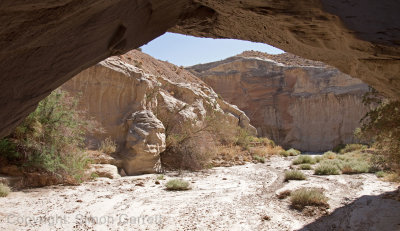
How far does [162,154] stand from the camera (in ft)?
40.1

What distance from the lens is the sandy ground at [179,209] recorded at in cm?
486

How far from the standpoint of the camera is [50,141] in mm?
7609

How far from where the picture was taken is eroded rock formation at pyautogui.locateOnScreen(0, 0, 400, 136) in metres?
2.35

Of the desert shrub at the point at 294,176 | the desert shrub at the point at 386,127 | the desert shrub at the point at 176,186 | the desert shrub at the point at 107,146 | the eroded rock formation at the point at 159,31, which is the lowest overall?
the desert shrub at the point at 294,176

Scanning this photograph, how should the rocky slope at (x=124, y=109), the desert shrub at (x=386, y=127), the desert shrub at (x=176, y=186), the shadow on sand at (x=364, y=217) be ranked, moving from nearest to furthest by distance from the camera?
the shadow on sand at (x=364, y=217)
the desert shrub at (x=386, y=127)
the desert shrub at (x=176, y=186)
the rocky slope at (x=124, y=109)

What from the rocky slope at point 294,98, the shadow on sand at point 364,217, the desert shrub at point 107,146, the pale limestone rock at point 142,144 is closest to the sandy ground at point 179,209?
the shadow on sand at point 364,217

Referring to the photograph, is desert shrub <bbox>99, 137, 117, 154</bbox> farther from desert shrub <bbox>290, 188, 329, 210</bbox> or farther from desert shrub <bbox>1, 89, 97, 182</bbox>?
desert shrub <bbox>290, 188, 329, 210</bbox>

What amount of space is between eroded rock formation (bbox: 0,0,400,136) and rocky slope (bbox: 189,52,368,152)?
88.1 ft

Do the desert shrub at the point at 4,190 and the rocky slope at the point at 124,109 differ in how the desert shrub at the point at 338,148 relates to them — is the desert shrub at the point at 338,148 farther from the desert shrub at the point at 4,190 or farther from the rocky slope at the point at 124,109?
the desert shrub at the point at 4,190

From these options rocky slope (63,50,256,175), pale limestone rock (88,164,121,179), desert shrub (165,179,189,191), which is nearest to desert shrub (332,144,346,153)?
rocky slope (63,50,256,175)

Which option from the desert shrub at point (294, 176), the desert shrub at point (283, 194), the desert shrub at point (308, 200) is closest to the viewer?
the desert shrub at point (308, 200)

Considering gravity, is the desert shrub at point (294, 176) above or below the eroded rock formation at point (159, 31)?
below

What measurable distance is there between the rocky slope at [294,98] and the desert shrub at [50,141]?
25.5 m

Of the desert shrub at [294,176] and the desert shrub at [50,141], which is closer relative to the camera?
the desert shrub at [50,141]
